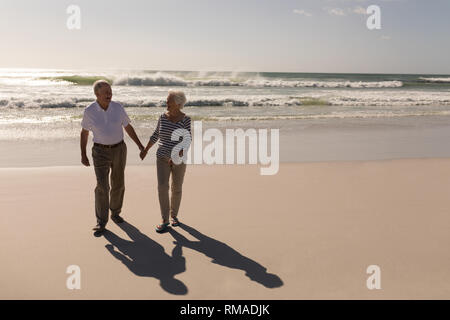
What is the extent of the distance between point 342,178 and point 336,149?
9.02 ft

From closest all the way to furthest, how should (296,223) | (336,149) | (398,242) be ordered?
(398,242)
(296,223)
(336,149)

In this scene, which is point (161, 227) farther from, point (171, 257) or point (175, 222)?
point (171, 257)

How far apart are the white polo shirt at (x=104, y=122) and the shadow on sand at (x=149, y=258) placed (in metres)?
1.08

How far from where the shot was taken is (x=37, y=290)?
118 inches

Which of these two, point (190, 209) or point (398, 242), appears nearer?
point (398, 242)

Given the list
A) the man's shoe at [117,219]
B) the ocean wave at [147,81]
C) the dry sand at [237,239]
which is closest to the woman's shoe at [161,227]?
the dry sand at [237,239]

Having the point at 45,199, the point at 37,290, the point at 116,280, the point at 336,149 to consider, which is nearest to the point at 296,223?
the point at 116,280

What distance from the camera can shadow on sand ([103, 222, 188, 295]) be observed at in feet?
10.3

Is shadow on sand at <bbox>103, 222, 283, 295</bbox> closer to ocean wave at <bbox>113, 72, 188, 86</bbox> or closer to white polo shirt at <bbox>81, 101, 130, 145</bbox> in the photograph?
white polo shirt at <bbox>81, 101, 130, 145</bbox>

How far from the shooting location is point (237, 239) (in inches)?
156

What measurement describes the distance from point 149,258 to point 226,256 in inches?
29.8

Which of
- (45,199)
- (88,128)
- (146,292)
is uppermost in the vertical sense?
(88,128)

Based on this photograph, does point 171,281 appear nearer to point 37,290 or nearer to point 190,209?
point 37,290

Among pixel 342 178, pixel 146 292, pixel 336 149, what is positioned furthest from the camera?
pixel 336 149
